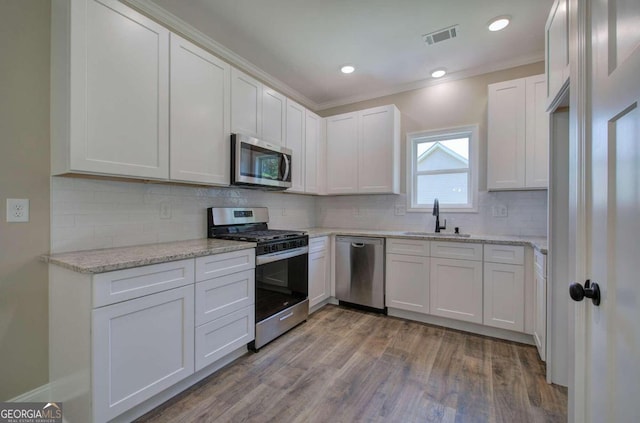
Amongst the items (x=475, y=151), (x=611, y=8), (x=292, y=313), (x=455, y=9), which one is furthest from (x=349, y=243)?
(x=611, y=8)

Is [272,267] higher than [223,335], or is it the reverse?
[272,267]

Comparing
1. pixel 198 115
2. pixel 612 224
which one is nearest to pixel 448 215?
pixel 612 224

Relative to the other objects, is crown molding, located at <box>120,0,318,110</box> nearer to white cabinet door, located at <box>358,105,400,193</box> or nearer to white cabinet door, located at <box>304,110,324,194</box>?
white cabinet door, located at <box>304,110,324,194</box>

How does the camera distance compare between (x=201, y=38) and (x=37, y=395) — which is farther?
(x=201, y=38)

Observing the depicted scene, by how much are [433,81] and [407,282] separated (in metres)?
2.43

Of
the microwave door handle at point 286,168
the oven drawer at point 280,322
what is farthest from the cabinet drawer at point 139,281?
the microwave door handle at point 286,168

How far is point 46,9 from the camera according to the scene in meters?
1.66

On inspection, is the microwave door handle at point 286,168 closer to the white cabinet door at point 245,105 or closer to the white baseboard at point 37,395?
the white cabinet door at point 245,105

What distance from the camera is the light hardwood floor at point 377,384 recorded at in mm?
1617

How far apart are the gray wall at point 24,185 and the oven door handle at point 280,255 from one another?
1.33 metres

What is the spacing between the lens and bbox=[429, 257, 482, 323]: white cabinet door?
2604 millimetres

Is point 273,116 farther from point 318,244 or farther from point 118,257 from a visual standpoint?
point 118,257

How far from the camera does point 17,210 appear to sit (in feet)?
5.10

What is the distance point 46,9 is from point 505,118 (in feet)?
12.0
